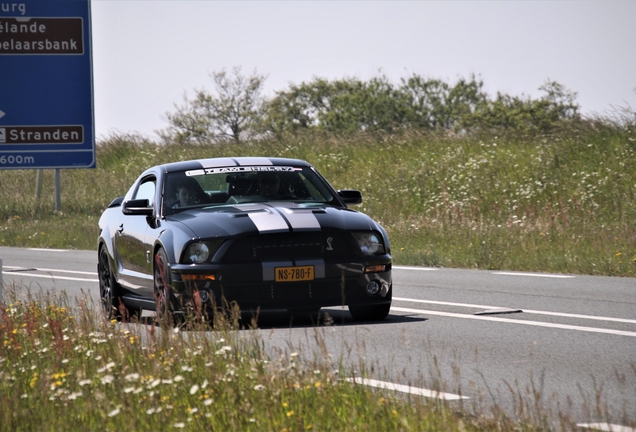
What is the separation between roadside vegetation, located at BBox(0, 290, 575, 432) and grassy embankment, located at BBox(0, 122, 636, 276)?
9243 mm

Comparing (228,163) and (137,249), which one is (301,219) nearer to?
(228,163)

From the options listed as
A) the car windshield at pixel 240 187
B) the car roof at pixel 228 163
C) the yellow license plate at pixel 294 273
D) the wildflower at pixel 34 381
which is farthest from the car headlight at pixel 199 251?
the wildflower at pixel 34 381

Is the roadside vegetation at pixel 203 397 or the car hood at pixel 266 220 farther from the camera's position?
the car hood at pixel 266 220

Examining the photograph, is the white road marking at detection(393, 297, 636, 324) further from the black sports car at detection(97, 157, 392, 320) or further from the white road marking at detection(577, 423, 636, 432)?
the white road marking at detection(577, 423, 636, 432)

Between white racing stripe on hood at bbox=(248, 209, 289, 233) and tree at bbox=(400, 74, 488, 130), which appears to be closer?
white racing stripe on hood at bbox=(248, 209, 289, 233)

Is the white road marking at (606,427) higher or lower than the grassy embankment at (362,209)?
lower

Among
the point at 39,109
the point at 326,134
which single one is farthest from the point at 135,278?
the point at 326,134

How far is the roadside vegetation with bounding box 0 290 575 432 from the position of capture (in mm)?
5402

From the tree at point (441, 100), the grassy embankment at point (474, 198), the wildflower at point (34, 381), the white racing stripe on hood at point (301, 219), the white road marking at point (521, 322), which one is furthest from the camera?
the tree at point (441, 100)

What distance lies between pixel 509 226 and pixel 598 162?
613 centimetres

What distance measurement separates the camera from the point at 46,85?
97.8ft

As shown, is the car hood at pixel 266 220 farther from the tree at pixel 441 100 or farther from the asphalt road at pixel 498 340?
the tree at pixel 441 100

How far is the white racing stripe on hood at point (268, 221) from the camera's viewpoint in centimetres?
954

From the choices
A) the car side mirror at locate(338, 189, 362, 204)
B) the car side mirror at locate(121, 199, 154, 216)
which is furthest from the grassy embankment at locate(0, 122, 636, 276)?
the car side mirror at locate(121, 199, 154, 216)
